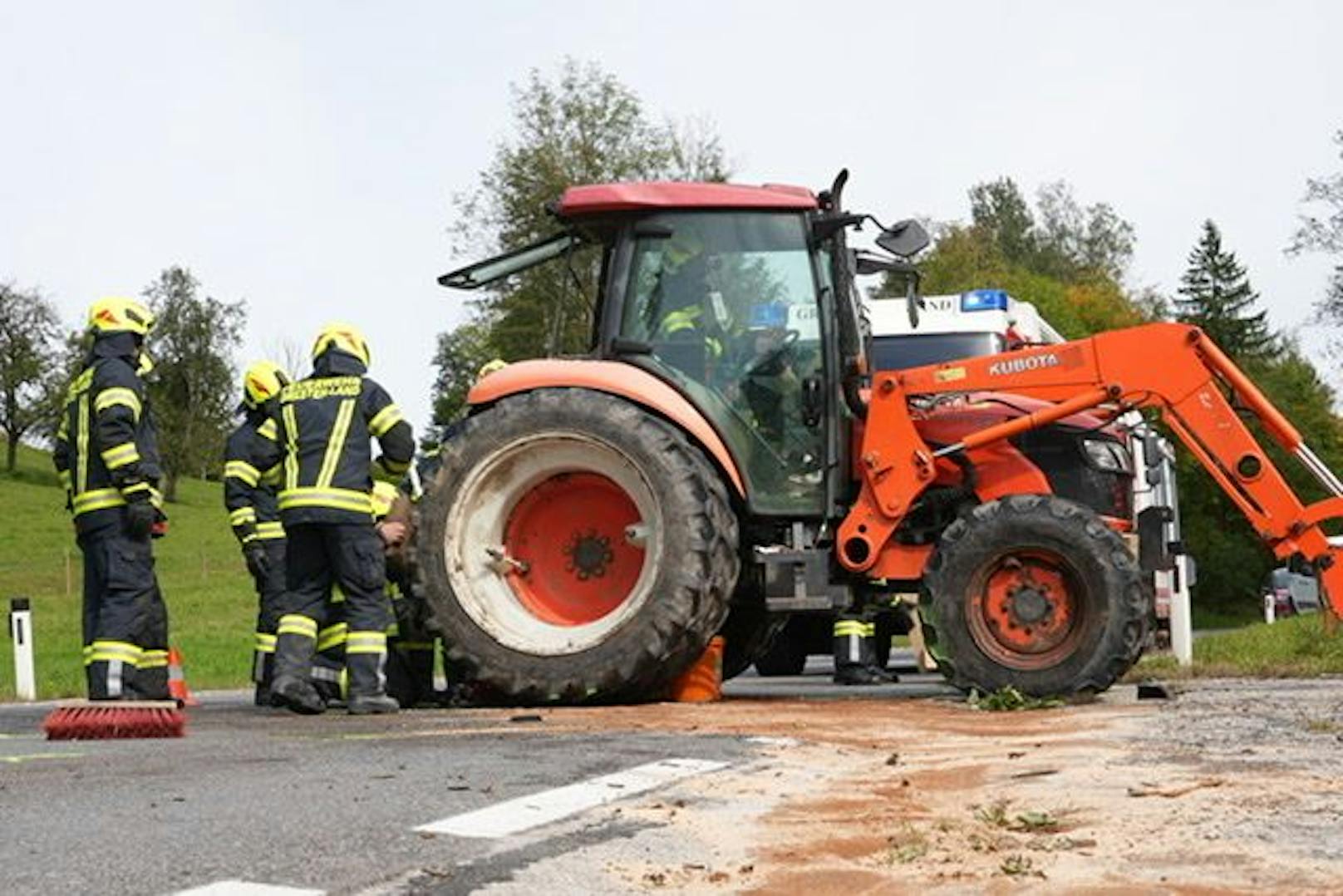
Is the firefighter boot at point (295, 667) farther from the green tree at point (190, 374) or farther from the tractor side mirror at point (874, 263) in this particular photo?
the green tree at point (190, 374)

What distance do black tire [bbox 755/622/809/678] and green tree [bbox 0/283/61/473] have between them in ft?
234

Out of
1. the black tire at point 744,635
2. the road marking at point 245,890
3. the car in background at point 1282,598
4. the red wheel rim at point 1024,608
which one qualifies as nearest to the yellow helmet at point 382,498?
the black tire at point 744,635

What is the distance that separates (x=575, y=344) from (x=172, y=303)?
85715 mm

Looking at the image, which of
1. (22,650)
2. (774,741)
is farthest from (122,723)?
(22,650)

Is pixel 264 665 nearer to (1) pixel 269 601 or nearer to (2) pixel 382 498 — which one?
(1) pixel 269 601

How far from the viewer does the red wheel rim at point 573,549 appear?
1074 cm

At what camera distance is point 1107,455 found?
12.2 m

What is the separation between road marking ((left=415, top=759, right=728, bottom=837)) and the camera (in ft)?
16.2

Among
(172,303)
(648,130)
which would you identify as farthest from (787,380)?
(172,303)

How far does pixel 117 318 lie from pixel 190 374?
82.4 m

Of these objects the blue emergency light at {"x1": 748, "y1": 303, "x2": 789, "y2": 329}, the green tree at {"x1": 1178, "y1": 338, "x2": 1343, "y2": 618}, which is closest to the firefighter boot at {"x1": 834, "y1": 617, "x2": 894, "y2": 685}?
the blue emergency light at {"x1": 748, "y1": 303, "x2": 789, "y2": 329}

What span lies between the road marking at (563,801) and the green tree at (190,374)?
73.2 m

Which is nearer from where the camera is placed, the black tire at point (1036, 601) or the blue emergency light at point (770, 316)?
the black tire at point (1036, 601)

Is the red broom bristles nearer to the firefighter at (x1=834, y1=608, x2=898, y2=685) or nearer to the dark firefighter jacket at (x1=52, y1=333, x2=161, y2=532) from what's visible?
the dark firefighter jacket at (x1=52, y1=333, x2=161, y2=532)
